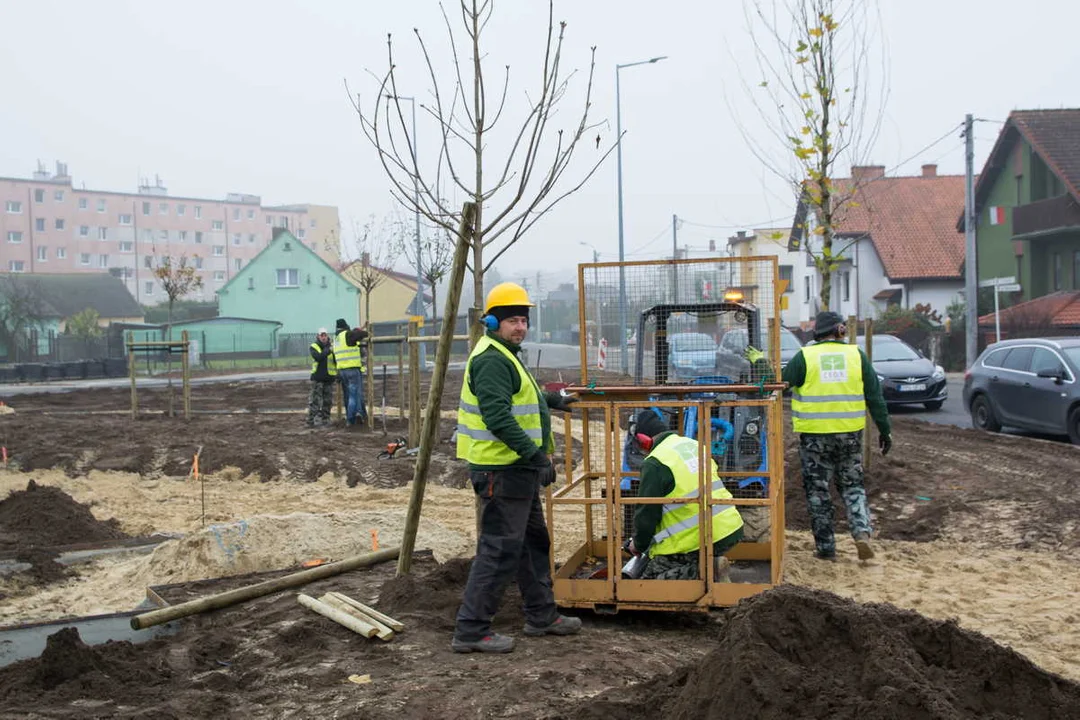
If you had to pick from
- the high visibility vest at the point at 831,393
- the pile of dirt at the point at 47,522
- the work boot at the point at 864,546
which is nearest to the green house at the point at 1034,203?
the high visibility vest at the point at 831,393

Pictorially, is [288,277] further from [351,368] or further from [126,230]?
[351,368]

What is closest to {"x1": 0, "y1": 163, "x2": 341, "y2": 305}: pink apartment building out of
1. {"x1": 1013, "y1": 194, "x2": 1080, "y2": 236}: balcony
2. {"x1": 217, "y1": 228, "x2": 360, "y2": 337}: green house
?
{"x1": 217, "y1": 228, "x2": 360, "y2": 337}: green house

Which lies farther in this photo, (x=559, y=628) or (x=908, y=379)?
(x=908, y=379)

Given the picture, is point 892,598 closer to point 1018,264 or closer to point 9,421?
point 9,421

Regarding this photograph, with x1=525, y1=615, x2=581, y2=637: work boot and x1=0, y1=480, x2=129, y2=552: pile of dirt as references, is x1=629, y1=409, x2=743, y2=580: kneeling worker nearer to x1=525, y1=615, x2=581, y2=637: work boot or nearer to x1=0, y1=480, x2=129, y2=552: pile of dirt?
x1=525, y1=615, x2=581, y2=637: work boot

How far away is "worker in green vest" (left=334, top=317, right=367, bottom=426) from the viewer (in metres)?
18.5

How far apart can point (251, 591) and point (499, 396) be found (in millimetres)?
2373

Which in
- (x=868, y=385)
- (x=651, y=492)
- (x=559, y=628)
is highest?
(x=868, y=385)

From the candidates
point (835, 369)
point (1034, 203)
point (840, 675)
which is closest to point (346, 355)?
point (835, 369)

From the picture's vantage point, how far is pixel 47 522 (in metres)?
10.4

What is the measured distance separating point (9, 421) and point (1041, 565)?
19.3m

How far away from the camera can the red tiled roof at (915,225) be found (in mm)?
46719

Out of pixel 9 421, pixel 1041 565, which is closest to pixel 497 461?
pixel 1041 565

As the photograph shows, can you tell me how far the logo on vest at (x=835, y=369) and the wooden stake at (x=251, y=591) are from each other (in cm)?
367
